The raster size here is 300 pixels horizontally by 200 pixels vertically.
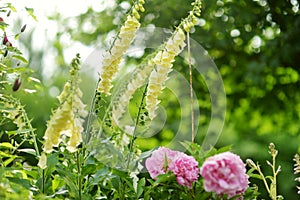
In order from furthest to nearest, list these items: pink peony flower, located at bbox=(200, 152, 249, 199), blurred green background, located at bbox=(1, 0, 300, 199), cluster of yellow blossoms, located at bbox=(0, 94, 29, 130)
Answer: blurred green background, located at bbox=(1, 0, 300, 199) < cluster of yellow blossoms, located at bbox=(0, 94, 29, 130) < pink peony flower, located at bbox=(200, 152, 249, 199)

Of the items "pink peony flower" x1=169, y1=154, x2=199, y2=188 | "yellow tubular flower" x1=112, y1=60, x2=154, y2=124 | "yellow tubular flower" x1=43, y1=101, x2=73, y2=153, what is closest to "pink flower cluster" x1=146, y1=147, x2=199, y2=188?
"pink peony flower" x1=169, y1=154, x2=199, y2=188

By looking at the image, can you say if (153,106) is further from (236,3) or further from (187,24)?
(236,3)

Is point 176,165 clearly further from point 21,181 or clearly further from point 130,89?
point 21,181

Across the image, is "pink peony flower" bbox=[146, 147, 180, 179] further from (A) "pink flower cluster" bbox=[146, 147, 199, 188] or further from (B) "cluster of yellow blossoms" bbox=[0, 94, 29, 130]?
(B) "cluster of yellow blossoms" bbox=[0, 94, 29, 130]

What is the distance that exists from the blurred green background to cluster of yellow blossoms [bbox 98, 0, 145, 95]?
2557mm

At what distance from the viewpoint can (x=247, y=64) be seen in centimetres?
404

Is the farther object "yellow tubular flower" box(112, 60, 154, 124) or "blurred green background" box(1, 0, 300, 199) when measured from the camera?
"blurred green background" box(1, 0, 300, 199)

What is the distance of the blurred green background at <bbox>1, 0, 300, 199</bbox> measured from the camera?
12.6 feet

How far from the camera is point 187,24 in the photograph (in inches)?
47.6

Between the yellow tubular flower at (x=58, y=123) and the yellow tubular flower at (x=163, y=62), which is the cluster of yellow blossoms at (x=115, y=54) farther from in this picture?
the yellow tubular flower at (x=58, y=123)

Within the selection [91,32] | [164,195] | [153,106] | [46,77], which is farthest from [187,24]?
[46,77]

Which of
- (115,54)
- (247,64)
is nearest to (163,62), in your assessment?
(115,54)

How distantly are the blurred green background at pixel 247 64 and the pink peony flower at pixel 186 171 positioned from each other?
2.50 metres

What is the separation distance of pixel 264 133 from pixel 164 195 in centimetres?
314
